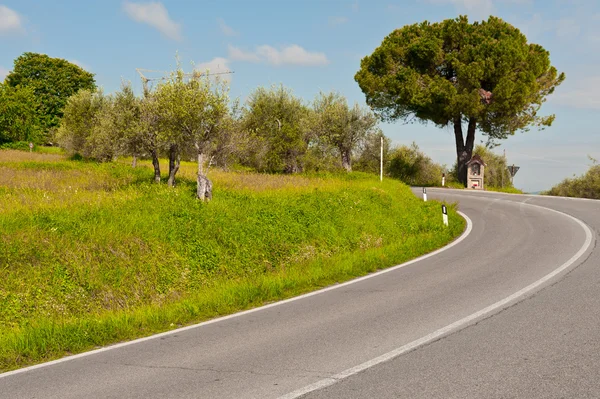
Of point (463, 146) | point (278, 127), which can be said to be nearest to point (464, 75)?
point (463, 146)

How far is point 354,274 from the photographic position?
1074cm

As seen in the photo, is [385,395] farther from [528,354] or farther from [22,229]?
[22,229]

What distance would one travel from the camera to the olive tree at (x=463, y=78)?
36.6 meters

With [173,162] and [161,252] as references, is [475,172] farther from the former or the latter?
[161,252]

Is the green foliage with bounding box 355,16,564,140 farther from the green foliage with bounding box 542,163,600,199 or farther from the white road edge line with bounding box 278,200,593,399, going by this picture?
the white road edge line with bounding box 278,200,593,399

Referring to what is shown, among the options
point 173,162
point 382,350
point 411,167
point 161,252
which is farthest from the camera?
point 411,167

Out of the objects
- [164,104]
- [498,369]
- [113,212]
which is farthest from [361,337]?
[164,104]

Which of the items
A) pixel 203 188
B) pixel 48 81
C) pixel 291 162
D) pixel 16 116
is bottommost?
pixel 203 188

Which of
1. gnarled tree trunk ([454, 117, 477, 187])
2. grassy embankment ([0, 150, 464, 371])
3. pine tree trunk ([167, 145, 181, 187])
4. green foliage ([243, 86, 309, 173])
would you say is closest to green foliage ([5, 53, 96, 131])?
green foliage ([243, 86, 309, 173])

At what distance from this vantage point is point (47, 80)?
71.6 metres

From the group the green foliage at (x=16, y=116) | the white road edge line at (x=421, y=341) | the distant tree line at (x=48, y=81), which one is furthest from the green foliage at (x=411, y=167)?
the distant tree line at (x=48, y=81)

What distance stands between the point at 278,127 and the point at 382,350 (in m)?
28.7

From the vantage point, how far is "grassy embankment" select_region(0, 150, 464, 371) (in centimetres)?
768

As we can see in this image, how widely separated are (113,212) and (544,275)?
11.0m
